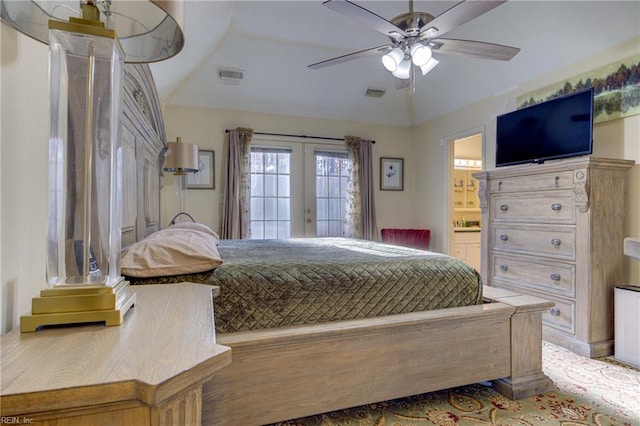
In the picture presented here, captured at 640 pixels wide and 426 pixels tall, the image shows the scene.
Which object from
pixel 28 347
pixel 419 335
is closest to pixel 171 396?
pixel 28 347

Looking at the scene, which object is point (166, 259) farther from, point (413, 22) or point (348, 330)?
point (413, 22)

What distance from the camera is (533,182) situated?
298 cm

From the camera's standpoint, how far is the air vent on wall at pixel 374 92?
185 inches

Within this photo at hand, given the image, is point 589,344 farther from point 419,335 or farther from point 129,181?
point 129,181

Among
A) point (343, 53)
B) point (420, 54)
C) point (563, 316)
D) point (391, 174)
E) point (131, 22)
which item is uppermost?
point (343, 53)

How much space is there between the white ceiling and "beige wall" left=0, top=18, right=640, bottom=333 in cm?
16

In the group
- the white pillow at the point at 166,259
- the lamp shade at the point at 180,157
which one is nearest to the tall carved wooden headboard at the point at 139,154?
the lamp shade at the point at 180,157

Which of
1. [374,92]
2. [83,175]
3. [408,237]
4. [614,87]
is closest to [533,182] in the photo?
[614,87]

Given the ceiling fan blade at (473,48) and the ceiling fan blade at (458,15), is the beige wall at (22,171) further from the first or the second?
the ceiling fan blade at (473,48)

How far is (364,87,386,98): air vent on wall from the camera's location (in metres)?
4.71

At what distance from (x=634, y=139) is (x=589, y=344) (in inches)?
65.8

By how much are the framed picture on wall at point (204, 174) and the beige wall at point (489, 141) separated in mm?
3176

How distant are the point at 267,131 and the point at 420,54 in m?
2.93

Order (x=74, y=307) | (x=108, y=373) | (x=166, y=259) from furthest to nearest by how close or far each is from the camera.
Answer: (x=166, y=259)
(x=74, y=307)
(x=108, y=373)
